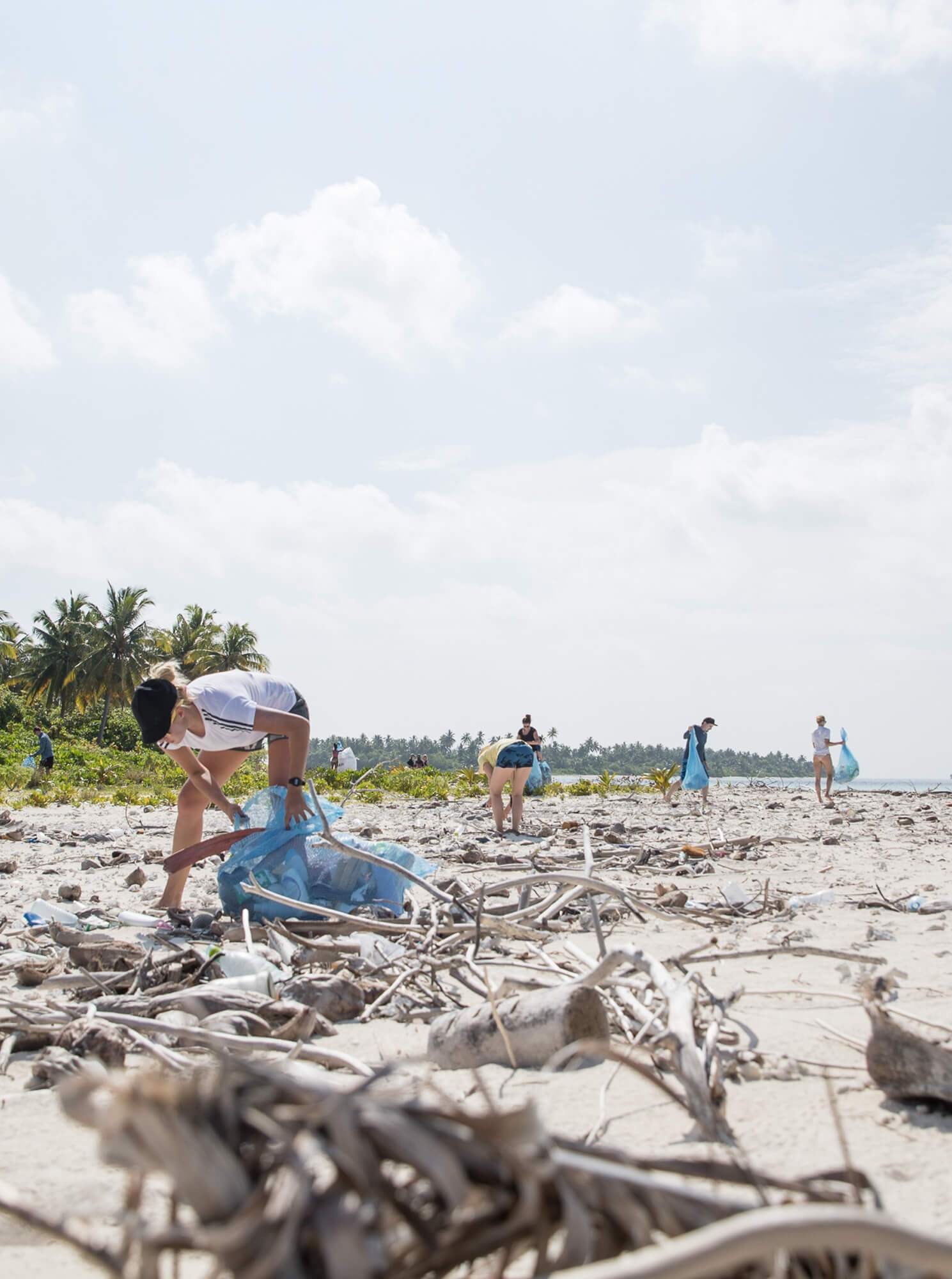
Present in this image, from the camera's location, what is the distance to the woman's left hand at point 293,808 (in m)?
4.65

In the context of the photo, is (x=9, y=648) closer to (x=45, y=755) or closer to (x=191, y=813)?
(x=45, y=755)

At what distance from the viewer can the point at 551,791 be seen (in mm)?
20344

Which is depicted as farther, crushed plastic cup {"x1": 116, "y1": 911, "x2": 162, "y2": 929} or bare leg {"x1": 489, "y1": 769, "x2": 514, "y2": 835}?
bare leg {"x1": 489, "y1": 769, "x2": 514, "y2": 835}

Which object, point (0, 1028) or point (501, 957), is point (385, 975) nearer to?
Answer: point (501, 957)

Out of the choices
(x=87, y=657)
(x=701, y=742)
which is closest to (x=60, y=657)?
(x=87, y=657)

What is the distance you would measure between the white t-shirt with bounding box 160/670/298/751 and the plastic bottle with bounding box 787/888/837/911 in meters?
2.95

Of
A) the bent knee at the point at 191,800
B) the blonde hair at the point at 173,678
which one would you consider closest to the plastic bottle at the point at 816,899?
the bent knee at the point at 191,800

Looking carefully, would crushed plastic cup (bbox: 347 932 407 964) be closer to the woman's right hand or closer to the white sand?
the white sand

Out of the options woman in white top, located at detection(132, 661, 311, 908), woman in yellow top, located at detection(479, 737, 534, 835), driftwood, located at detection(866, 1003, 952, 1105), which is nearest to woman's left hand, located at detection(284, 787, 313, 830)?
woman in white top, located at detection(132, 661, 311, 908)

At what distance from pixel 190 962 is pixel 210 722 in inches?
71.2

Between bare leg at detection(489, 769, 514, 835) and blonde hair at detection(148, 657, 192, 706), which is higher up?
blonde hair at detection(148, 657, 192, 706)

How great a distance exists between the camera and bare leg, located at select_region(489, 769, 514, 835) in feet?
30.1

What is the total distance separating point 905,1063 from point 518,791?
740 cm

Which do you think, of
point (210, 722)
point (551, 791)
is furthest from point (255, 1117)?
point (551, 791)
